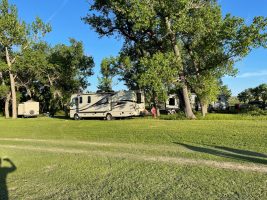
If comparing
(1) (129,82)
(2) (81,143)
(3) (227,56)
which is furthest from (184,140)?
(1) (129,82)

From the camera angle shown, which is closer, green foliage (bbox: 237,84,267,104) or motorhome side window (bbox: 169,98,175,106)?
motorhome side window (bbox: 169,98,175,106)

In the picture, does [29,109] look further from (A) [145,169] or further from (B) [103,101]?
(A) [145,169]

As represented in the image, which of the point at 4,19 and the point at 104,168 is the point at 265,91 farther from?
the point at 104,168

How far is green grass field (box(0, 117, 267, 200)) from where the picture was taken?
5.72 m

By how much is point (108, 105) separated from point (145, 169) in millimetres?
24629

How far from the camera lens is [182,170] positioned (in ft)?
Answer: 23.4

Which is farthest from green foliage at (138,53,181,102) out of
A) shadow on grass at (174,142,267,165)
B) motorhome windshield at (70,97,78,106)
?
shadow on grass at (174,142,267,165)

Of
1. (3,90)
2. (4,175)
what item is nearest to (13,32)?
(3,90)

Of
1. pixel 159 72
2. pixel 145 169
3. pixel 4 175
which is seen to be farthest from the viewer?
pixel 159 72

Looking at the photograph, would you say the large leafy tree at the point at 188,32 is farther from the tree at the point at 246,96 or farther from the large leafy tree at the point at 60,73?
the tree at the point at 246,96

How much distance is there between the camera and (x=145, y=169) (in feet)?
24.4

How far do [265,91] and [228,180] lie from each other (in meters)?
69.6

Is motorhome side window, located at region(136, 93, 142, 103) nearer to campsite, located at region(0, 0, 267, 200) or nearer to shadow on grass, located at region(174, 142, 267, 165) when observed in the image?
campsite, located at region(0, 0, 267, 200)

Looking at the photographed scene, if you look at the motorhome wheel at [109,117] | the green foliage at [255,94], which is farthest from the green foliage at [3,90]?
the green foliage at [255,94]
